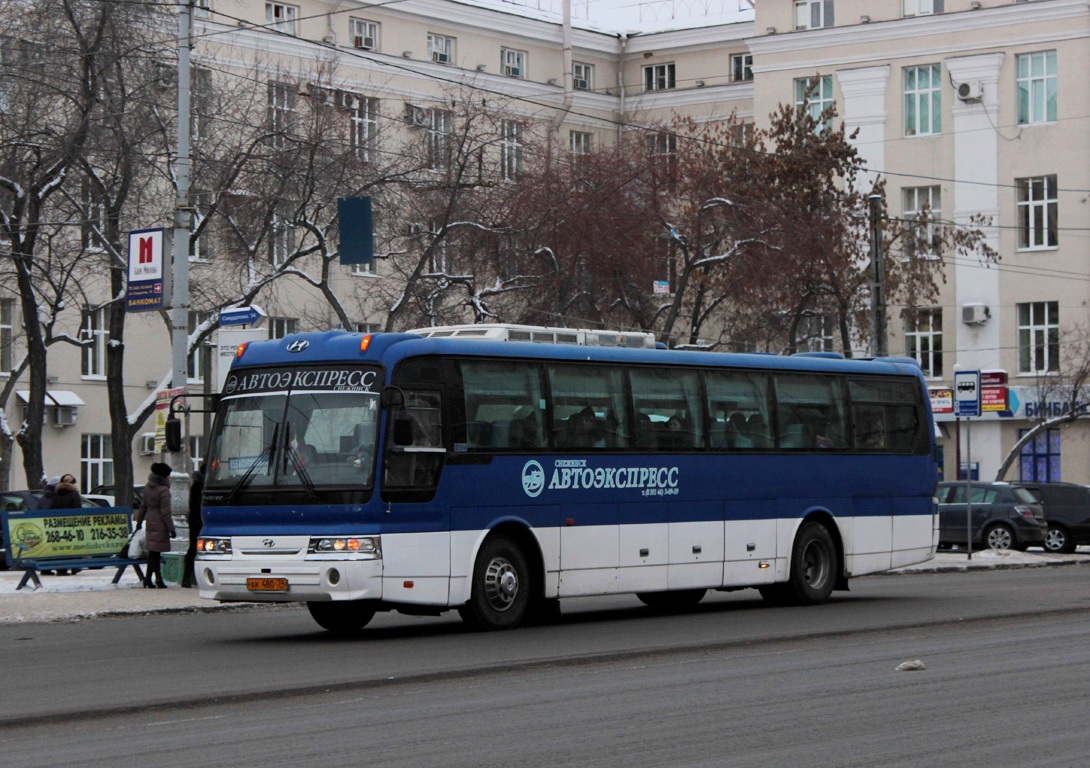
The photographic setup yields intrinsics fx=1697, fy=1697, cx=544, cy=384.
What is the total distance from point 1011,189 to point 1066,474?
10082 mm

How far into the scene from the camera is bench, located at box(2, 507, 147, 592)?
22.7 metres

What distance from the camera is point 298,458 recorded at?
16.2 metres

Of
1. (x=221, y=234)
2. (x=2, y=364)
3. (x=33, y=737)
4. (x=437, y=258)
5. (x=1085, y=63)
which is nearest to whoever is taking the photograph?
(x=33, y=737)

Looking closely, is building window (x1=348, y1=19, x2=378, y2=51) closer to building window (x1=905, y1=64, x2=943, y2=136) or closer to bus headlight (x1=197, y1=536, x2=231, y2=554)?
building window (x1=905, y1=64, x2=943, y2=136)

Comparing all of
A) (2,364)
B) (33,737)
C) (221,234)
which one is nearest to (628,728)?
(33,737)

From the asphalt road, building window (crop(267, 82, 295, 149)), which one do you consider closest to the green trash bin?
the asphalt road

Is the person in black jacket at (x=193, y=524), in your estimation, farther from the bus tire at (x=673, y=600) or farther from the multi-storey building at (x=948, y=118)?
the multi-storey building at (x=948, y=118)

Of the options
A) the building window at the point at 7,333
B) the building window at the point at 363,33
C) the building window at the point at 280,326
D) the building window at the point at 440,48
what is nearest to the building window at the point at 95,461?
the building window at the point at 7,333

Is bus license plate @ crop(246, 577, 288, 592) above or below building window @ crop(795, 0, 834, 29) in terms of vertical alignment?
below

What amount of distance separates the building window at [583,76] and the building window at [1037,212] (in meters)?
18.8

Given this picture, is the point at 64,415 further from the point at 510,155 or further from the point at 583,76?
the point at 583,76

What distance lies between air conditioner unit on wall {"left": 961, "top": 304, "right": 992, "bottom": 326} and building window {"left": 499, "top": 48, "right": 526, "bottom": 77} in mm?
19424

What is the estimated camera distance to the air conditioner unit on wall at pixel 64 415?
51312 millimetres

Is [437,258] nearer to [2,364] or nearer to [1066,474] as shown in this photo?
[2,364]
